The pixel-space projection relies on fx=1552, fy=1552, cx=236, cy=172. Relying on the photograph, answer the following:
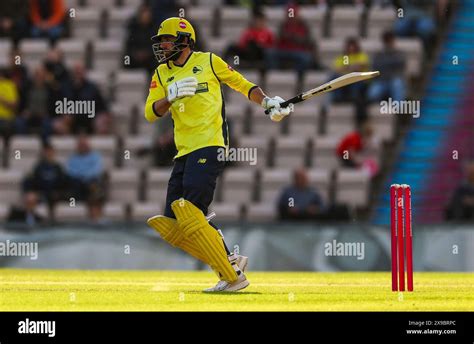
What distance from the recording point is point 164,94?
45.2 feet

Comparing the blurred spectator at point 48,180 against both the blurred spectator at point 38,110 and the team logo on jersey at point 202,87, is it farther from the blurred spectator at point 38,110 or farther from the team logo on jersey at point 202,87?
the team logo on jersey at point 202,87

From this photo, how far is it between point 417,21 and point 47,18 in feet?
17.9

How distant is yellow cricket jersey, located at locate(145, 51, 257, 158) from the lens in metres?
13.5

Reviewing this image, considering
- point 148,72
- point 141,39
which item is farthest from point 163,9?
point 148,72

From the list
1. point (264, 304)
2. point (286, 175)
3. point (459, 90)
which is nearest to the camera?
point (264, 304)

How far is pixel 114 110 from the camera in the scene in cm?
2166

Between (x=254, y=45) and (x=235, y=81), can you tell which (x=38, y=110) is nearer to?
(x=254, y=45)

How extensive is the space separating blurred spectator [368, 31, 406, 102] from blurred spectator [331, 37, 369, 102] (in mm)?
148

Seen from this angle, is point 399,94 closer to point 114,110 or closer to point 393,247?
point 114,110

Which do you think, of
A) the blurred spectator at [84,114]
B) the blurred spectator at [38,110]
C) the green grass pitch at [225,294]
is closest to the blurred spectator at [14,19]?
the blurred spectator at [38,110]

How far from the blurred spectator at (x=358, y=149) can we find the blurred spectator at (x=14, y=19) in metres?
5.40

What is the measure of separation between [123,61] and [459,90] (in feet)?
15.8

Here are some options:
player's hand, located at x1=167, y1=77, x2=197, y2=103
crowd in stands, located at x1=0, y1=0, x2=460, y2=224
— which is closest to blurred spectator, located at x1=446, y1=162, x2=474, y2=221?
crowd in stands, located at x1=0, y1=0, x2=460, y2=224

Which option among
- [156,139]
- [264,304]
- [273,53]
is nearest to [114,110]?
[156,139]
